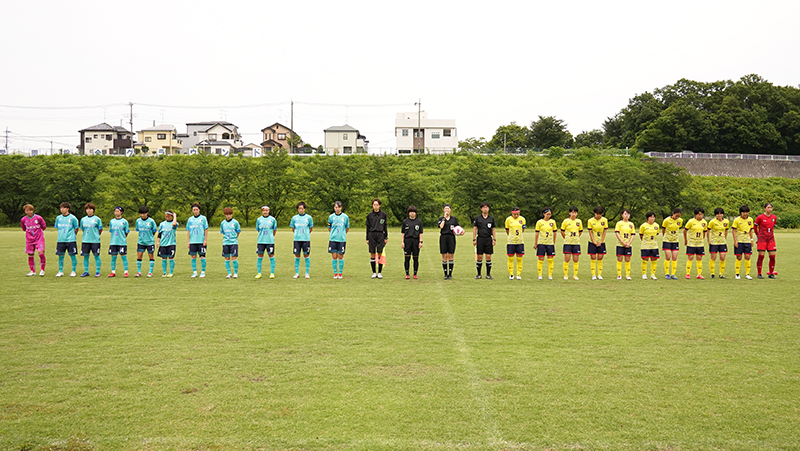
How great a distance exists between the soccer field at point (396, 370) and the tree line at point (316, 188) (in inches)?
1291

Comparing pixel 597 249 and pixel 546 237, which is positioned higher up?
pixel 546 237

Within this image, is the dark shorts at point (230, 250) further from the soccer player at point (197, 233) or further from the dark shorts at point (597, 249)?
the dark shorts at point (597, 249)

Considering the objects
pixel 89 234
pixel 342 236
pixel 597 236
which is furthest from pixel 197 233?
pixel 597 236

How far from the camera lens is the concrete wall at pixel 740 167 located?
57969mm

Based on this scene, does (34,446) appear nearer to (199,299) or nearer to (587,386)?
(587,386)

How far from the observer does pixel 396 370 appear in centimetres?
614

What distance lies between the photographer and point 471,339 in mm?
7637

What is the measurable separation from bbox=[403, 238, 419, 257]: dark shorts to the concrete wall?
170 feet

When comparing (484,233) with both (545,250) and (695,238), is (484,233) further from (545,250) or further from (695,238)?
(695,238)

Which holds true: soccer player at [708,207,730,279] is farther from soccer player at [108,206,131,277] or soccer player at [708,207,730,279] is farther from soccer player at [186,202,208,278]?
soccer player at [108,206,131,277]

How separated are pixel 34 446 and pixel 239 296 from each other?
22.3 ft

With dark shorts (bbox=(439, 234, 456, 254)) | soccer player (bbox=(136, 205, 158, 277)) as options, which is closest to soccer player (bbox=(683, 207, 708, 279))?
dark shorts (bbox=(439, 234, 456, 254))

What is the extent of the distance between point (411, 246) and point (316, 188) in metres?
31.9

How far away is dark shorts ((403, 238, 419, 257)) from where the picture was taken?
1363 cm
